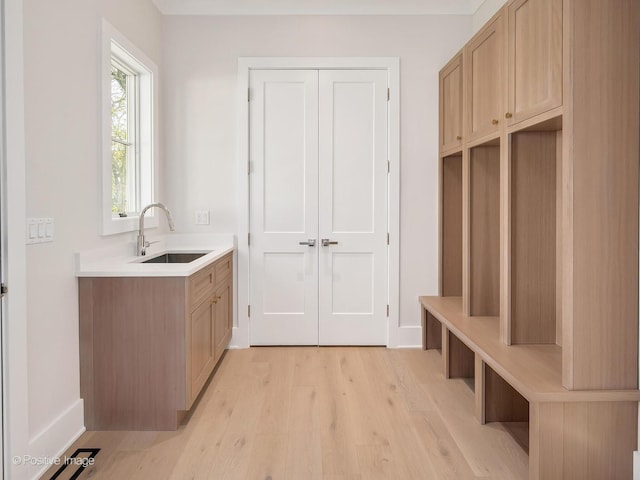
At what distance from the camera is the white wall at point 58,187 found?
7.30 feet

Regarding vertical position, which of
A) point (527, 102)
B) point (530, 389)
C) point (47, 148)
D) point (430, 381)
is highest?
point (527, 102)

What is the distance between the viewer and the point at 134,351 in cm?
265

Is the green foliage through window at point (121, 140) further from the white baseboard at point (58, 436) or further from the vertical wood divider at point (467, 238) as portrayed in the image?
the vertical wood divider at point (467, 238)

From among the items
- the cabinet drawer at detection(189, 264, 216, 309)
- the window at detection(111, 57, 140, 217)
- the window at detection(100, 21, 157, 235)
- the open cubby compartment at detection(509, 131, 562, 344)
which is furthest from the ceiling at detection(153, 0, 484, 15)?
the cabinet drawer at detection(189, 264, 216, 309)

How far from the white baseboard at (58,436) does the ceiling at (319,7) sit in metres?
3.00

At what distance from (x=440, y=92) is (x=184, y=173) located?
2.12 m

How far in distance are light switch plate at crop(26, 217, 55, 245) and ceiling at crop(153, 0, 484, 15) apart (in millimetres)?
2407

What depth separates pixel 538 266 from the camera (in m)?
2.75

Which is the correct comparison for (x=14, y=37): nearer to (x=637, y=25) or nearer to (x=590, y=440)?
(x=637, y=25)

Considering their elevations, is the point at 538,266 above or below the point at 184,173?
below

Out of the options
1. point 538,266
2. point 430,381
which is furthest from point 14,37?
point 430,381

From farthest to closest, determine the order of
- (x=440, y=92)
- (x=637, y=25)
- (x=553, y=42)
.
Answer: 1. (x=440, y=92)
2. (x=553, y=42)
3. (x=637, y=25)

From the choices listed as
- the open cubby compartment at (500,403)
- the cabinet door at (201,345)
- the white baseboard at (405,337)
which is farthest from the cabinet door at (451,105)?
the cabinet door at (201,345)

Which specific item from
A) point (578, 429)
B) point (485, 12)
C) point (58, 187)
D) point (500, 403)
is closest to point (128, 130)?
point (58, 187)
